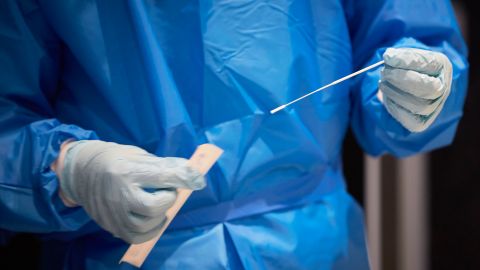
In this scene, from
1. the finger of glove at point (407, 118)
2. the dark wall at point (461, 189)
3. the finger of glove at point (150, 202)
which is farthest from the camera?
the dark wall at point (461, 189)

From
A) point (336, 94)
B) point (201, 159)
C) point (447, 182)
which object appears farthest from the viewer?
point (447, 182)

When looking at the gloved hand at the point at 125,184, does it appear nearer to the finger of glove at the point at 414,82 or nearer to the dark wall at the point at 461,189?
the finger of glove at the point at 414,82

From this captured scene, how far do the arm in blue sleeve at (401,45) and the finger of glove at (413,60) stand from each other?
0.10 metres

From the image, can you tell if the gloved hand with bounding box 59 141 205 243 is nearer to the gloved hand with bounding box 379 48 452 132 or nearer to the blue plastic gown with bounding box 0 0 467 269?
the blue plastic gown with bounding box 0 0 467 269

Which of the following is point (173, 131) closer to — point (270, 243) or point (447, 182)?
point (270, 243)

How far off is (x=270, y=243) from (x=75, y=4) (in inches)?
17.0

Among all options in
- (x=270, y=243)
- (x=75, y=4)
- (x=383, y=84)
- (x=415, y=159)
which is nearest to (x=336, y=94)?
(x=383, y=84)

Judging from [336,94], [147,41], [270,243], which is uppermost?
[147,41]

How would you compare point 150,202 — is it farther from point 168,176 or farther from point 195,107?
point 195,107

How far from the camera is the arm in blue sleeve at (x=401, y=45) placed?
2.84 feet

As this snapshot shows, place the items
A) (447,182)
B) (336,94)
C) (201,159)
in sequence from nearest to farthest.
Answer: (201,159) → (336,94) → (447,182)

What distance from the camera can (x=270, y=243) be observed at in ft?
2.65

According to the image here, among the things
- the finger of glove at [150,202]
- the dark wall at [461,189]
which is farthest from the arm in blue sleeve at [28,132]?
the dark wall at [461,189]

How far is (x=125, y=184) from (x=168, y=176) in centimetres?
5
